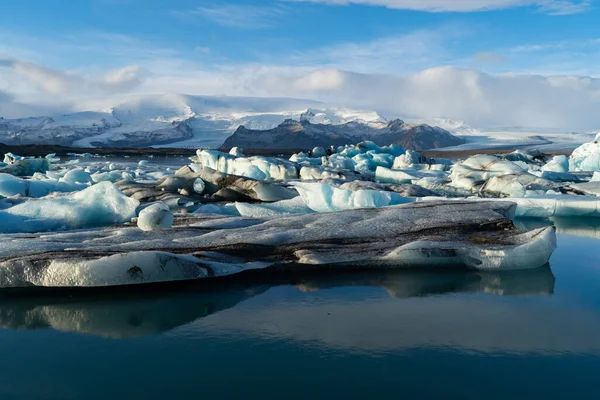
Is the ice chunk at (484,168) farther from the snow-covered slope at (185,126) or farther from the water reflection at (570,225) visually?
the snow-covered slope at (185,126)

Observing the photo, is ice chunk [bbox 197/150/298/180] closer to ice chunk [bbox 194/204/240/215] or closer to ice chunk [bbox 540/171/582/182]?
ice chunk [bbox 540/171/582/182]

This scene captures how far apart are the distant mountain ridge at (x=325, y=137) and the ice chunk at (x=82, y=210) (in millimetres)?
87339

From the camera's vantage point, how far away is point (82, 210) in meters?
7.78

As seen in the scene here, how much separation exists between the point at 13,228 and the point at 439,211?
5.42m

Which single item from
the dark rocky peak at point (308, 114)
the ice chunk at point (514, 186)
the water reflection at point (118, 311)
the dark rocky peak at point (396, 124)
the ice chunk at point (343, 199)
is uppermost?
the dark rocky peak at point (308, 114)

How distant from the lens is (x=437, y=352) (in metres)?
3.14

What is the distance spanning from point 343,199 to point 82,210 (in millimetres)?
3958

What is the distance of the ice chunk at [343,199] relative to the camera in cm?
873

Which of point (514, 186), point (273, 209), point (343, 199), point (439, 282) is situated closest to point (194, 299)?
point (439, 282)

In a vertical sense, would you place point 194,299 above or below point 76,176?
above

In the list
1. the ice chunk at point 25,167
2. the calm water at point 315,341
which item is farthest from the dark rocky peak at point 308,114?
the calm water at point 315,341

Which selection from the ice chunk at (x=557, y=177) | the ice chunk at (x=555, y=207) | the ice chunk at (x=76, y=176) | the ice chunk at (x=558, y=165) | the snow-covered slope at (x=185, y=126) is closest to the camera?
the ice chunk at (x=555, y=207)

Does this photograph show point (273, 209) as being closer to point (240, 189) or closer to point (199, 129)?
point (240, 189)

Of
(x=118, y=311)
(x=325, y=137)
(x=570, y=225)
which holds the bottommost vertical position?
(x=325, y=137)
